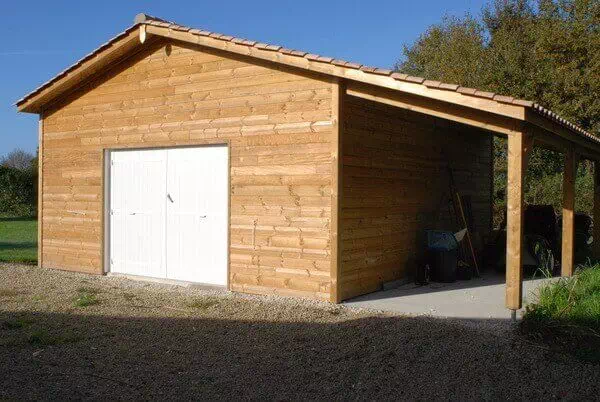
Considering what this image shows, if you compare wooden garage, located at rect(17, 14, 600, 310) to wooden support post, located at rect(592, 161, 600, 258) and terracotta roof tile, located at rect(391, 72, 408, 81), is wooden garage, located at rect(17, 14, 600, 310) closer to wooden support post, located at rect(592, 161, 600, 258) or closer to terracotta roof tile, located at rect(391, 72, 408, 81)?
terracotta roof tile, located at rect(391, 72, 408, 81)

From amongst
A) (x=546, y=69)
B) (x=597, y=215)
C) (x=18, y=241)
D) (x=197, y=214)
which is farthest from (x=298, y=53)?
(x=546, y=69)

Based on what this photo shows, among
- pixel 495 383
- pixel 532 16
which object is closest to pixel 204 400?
pixel 495 383

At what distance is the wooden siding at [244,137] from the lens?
→ 26.7 ft

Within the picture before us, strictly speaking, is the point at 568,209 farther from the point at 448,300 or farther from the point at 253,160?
the point at 253,160

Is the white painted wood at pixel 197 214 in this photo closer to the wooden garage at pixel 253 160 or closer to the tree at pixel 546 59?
the wooden garage at pixel 253 160

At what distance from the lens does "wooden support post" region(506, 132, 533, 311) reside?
6.51 metres

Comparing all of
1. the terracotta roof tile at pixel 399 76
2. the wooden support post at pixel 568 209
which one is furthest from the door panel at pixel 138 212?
the wooden support post at pixel 568 209

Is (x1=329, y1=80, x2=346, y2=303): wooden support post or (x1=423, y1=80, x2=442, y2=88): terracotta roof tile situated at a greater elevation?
(x1=423, y1=80, x2=442, y2=88): terracotta roof tile

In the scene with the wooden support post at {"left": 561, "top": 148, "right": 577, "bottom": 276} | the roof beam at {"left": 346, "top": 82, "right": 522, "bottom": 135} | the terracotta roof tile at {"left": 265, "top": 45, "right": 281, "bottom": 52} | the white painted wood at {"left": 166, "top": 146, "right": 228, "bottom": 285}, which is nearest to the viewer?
the roof beam at {"left": 346, "top": 82, "right": 522, "bottom": 135}

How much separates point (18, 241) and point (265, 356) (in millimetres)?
14871

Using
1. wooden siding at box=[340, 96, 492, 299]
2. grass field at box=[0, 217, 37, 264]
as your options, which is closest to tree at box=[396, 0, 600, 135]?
wooden siding at box=[340, 96, 492, 299]

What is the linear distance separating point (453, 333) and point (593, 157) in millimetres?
Result: 7390

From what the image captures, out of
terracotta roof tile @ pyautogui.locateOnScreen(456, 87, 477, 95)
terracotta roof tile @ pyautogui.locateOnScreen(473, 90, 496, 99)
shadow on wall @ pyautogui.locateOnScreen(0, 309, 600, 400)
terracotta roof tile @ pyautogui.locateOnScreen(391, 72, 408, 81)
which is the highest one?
terracotta roof tile @ pyautogui.locateOnScreen(391, 72, 408, 81)

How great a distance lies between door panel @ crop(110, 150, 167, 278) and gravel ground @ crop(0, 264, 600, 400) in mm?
2217
